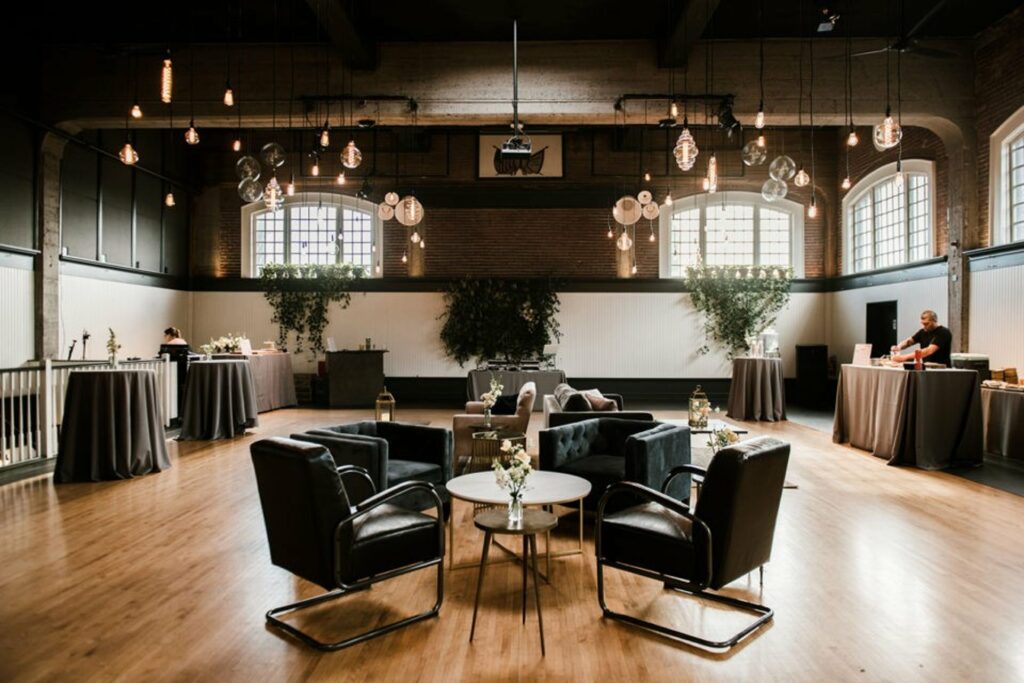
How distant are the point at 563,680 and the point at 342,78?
7.98 metres

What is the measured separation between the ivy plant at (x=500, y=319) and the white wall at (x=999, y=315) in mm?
6730

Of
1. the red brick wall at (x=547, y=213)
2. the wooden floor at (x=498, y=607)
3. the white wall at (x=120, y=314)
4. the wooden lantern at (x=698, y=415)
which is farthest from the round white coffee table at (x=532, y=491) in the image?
the red brick wall at (x=547, y=213)

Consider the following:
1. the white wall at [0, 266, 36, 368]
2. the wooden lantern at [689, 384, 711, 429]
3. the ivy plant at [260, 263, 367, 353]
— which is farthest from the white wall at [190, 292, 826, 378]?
the wooden lantern at [689, 384, 711, 429]

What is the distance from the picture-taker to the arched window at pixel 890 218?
375 inches

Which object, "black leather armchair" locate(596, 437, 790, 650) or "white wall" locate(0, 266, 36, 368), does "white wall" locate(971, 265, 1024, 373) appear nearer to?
"black leather armchair" locate(596, 437, 790, 650)

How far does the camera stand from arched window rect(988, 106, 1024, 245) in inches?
299

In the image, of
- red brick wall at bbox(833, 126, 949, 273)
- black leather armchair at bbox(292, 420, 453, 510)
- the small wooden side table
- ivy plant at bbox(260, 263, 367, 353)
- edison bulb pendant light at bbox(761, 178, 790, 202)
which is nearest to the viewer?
the small wooden side table

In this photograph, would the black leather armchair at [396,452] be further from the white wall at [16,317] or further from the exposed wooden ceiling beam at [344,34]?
the white wall at [16,317]

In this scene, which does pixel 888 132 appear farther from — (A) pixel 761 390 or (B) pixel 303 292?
(B) pixel 303 292

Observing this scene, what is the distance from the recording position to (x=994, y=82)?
25.9 feet

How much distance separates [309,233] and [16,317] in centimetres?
539

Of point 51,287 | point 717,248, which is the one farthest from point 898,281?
point 51,287

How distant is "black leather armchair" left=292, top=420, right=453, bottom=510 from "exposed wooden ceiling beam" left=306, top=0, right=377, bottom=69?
187 inches

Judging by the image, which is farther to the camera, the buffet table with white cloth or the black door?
the black door
